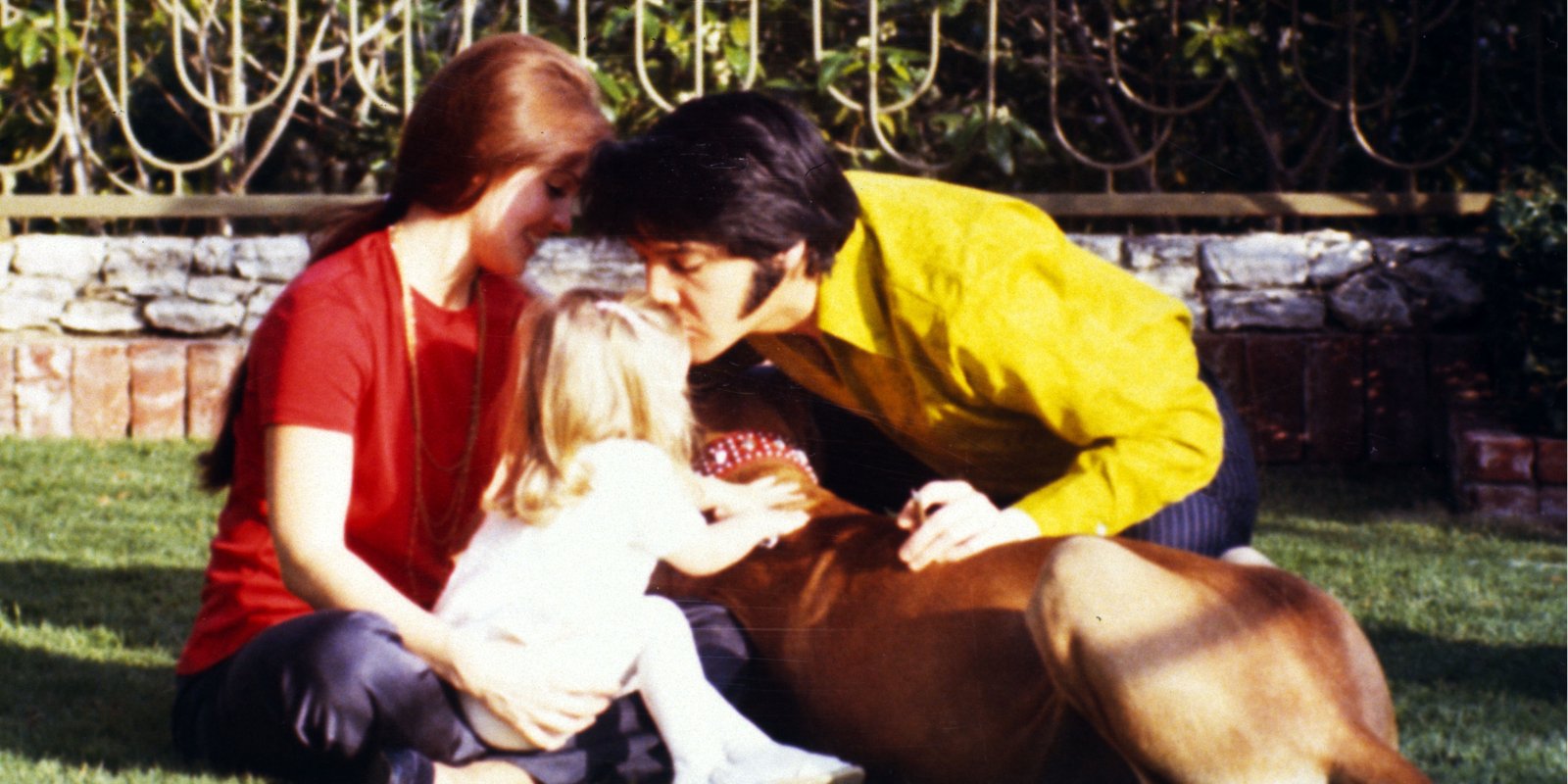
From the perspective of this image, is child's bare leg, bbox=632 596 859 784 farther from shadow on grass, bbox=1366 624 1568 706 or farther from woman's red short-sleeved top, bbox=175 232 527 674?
shadow on grass, bbox=1366 624 1568 706

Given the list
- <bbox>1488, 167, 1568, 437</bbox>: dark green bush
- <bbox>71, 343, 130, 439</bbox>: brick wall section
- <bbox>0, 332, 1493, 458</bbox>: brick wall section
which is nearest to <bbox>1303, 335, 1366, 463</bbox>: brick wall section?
<bbox>0, 332, 1493, 458</bbox>: brick wall section

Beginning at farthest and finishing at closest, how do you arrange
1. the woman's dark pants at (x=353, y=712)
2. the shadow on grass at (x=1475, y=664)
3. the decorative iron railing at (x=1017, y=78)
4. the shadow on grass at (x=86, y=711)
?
the decorative iron railing at (x=1017, y=78), the shadow on grass at (x=1475, y=664), the shadow on grass at (x=86, y=711), the woman's dark pants at (x=353, y=712)

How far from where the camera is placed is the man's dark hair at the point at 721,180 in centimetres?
250

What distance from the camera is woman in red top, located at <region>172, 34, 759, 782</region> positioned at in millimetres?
2436

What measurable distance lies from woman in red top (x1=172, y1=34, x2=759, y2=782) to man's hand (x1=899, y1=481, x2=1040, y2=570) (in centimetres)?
36

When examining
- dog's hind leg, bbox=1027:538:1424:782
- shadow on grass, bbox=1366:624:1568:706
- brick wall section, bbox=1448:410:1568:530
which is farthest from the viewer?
brick wall section, bbox=1448:410:1568:530

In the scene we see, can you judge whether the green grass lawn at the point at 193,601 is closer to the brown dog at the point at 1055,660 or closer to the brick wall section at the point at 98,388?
the brick wall section at the point at 98,388

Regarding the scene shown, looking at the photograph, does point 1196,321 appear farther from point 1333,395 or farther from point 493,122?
point 493,122

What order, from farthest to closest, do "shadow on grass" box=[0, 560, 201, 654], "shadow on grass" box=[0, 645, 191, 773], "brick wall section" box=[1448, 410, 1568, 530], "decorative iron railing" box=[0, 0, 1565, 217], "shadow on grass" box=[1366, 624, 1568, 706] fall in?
"decorative iron railing" box=[0, 0, 1565, 217]
"brick wall section" box=[1448, 410, 1568, 530]
"shadow on grass" box=[0, 560, 201, 654]
"shadow on grass" box=[1366, 624, 1568, 706]
"shadow on grass" box=[0, 645, 191, 773]

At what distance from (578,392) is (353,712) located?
0.57m

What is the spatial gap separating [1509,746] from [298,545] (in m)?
1.96

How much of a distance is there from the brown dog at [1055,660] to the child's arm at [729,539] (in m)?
0.03

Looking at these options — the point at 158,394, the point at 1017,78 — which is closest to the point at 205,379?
the point at 158,394

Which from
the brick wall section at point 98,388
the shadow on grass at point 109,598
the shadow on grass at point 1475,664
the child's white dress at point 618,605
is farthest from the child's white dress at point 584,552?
the brick wall section at point 98,388
